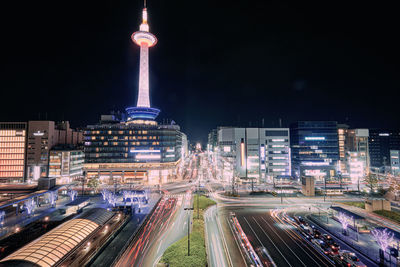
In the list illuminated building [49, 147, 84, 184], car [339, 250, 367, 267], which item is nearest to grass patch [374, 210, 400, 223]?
car [339, 250, 367, 267]

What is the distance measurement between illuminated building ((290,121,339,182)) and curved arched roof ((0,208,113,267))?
85262 mm

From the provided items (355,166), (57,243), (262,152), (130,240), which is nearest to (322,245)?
(130,240)

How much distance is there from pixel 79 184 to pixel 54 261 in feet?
232

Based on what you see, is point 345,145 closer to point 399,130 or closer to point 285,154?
point 285,154

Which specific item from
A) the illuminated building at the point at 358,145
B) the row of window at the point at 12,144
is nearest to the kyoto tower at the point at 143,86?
the row of window at the point at 12,144

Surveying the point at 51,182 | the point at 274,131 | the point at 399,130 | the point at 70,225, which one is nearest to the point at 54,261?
the point at 70,225

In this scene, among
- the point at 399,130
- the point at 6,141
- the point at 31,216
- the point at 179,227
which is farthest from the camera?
the point at 399,130

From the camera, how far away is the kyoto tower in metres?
105

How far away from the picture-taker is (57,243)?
23.0 m

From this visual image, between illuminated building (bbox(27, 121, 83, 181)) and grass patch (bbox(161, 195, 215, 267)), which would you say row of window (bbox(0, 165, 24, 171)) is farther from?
grass patch (bbox(161, 195, 215, 267))

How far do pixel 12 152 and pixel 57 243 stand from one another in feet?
314

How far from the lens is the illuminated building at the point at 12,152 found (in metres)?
84.9

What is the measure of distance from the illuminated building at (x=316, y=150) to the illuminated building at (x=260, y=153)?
548 cm

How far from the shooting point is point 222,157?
4070 inches
